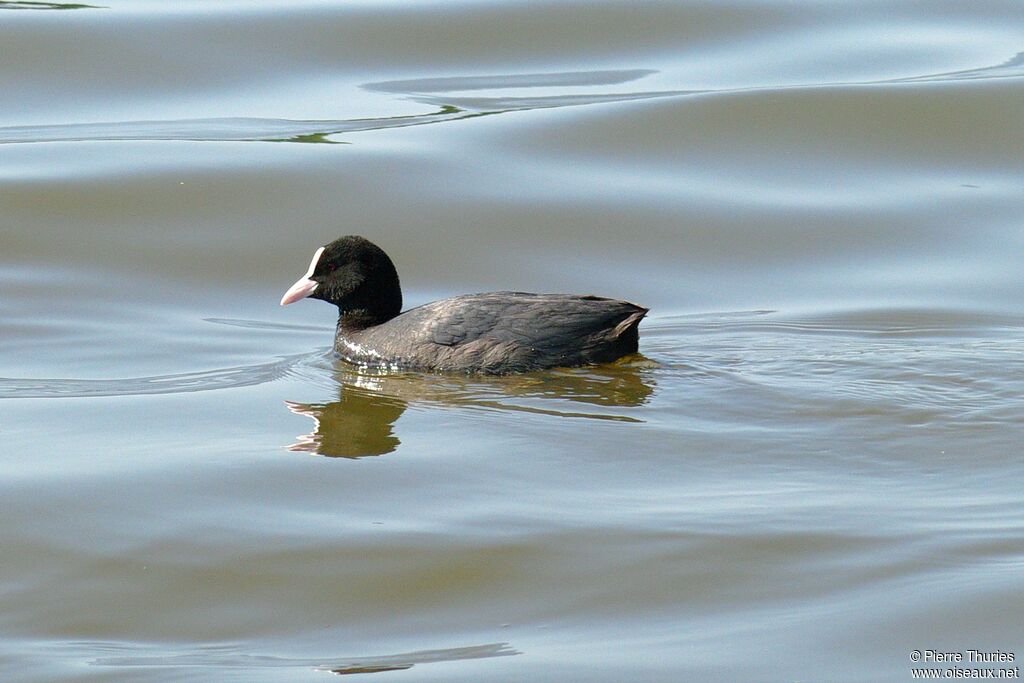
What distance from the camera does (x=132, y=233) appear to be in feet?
34.8

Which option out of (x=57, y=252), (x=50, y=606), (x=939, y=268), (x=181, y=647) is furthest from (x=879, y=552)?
(x=57, y=252)

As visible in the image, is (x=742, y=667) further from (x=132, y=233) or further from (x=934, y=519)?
(x=132, y=233)

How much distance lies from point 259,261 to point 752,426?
438 cm

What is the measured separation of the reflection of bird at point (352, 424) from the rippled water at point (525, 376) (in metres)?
0.04

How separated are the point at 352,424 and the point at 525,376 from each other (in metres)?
0.99

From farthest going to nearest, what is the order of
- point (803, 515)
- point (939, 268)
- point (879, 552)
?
point (939, 268) < point (803, 515) < point (879, 552)

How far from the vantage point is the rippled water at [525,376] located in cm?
510

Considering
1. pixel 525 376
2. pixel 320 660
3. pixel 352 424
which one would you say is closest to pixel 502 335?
pixel 525 376

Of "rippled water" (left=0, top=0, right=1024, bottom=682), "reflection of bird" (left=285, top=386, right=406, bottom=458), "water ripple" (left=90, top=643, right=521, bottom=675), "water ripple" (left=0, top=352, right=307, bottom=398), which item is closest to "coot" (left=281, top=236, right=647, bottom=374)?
"rippled water" (left=0, top=0, right=1024, bottom=682)

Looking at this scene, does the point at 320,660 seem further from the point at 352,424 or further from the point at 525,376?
the point at 525,376

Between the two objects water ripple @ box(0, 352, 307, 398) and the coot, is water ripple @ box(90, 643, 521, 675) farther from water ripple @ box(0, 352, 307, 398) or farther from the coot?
the coot

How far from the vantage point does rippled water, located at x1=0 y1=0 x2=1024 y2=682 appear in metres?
5.10

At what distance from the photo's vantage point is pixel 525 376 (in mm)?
7879

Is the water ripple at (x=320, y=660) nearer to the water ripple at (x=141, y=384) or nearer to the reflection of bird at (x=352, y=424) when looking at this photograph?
the reflection of bird at (x=352, y=424)
